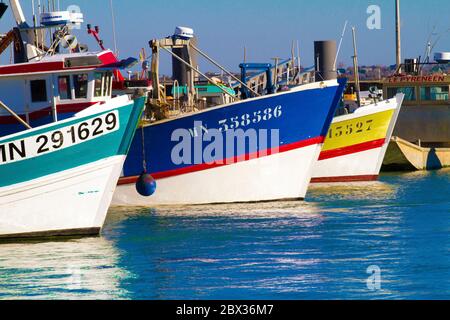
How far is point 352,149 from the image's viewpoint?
41.8 meters

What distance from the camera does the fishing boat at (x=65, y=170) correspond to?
25.1 m

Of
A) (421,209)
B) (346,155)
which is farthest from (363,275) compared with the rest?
(346,155)

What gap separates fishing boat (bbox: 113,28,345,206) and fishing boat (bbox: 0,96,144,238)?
6.07 metres

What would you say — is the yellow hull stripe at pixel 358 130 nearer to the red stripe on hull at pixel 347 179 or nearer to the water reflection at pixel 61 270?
the red stripe on hull at pixel 347 179

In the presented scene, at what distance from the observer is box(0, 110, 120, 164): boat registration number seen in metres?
25.0

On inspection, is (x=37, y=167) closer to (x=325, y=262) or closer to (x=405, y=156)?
(x=325, y=262)

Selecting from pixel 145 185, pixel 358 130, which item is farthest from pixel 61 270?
pixel 358 130

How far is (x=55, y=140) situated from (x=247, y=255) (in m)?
4.45

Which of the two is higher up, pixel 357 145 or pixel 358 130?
pixel 358 130

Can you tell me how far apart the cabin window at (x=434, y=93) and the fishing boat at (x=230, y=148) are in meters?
16.4

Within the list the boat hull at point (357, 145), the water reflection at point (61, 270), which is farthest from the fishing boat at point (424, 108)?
the water reflection at point (61, 270)

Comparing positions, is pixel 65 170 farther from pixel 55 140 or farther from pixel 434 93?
pixel 434 93

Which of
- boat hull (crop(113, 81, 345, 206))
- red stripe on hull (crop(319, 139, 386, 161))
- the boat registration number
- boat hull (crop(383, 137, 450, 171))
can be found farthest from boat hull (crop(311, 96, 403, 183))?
the boat registration number
